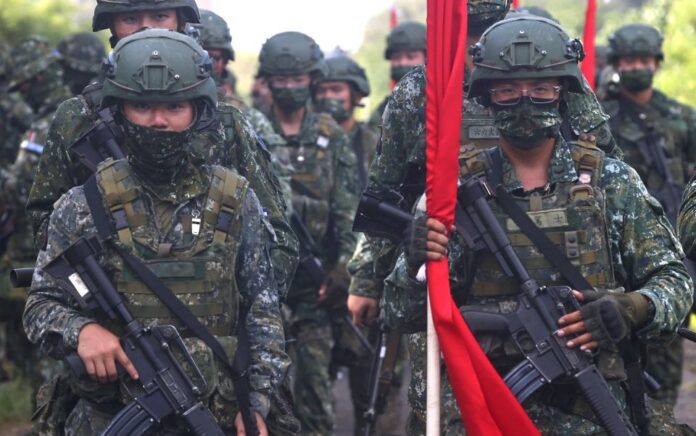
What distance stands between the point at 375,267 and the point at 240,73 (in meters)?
43.3

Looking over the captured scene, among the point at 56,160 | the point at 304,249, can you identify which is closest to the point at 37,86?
the point at 304,249

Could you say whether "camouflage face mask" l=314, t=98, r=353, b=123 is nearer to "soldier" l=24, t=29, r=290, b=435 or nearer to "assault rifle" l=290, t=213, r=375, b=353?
"assault rifle" l=290, t=213, r=375, b=353

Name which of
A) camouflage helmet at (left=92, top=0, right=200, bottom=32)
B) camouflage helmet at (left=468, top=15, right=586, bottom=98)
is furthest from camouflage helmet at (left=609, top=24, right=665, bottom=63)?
camouflage helmet at (left=468, top=15, right=586, bottom=98)

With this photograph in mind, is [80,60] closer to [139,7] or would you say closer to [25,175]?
[25,175]

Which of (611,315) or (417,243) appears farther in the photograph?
(417,243)

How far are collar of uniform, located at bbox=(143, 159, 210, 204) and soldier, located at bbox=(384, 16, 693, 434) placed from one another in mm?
750

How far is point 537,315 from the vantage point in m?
5.00

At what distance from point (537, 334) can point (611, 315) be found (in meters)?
0.27

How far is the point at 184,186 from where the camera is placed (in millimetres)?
5219

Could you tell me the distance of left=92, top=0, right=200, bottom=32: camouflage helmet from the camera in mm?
A: 6410

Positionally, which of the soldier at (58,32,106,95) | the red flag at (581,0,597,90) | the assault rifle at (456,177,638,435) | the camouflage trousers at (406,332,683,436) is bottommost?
the camouflage trousers at (406,332,683,436)

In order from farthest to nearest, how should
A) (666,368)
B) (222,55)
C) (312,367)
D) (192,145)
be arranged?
(666,368) → (312,367) → (222,55) → (192,145)

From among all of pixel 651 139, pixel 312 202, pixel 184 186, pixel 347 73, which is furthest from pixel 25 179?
pixel 184 186

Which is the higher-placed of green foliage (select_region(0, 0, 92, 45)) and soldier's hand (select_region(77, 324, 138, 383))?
green foliage (select_region(0, 0, 92, 45))
